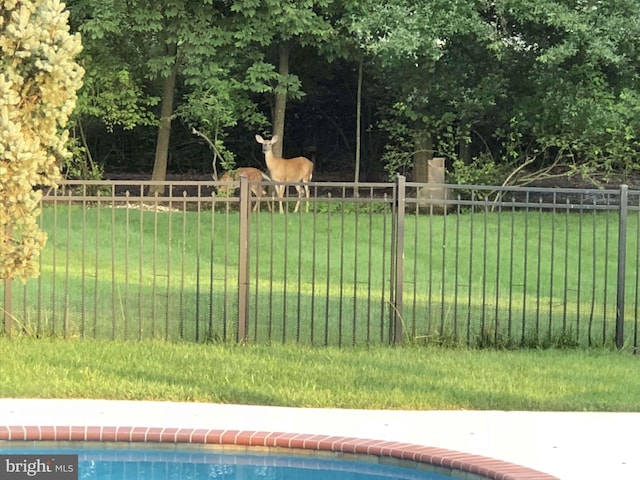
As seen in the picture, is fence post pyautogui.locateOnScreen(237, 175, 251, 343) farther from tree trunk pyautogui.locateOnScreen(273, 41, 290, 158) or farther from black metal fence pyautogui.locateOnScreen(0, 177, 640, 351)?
tree trunk pyautogui.locateOnScreen(273, 41, 290, 158)

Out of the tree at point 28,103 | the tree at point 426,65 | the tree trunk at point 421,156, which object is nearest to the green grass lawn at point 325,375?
the tree at point 28,103

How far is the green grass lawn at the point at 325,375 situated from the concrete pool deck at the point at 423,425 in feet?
0.98

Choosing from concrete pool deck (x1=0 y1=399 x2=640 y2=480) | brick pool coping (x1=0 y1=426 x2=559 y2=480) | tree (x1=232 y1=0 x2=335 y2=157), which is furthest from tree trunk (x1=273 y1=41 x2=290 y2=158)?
brick pool coping (x1=0 y1=426 x2=559 y2=480)

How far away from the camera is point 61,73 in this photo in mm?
9359

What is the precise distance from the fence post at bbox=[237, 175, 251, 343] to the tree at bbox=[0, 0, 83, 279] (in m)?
2.03

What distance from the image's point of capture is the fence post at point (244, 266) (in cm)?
1107

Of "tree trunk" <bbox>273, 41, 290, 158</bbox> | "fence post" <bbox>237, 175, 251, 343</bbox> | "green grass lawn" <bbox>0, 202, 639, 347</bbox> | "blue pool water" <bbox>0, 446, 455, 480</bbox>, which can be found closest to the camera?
"blue pool water" <bbox>0, 446, 455, 480</bbox>

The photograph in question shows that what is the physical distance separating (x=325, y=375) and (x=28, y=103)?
3.52 meters

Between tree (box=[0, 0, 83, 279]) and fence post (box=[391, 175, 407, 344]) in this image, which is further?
fence post (box=[391, 175, 407, 344])

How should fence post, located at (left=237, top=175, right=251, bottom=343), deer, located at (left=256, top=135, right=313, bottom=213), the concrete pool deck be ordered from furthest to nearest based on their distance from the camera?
deer, located at (left=256, top=135, right=313, bottom=213), fence post, located at (left=237, top=175, right=251, bottom=343), the concrete pool deck

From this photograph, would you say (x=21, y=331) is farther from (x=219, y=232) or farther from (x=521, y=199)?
(x=521, y=199)

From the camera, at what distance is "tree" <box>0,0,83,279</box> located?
9188mm

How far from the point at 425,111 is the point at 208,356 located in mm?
16507

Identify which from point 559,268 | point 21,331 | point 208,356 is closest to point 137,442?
point 208,356
